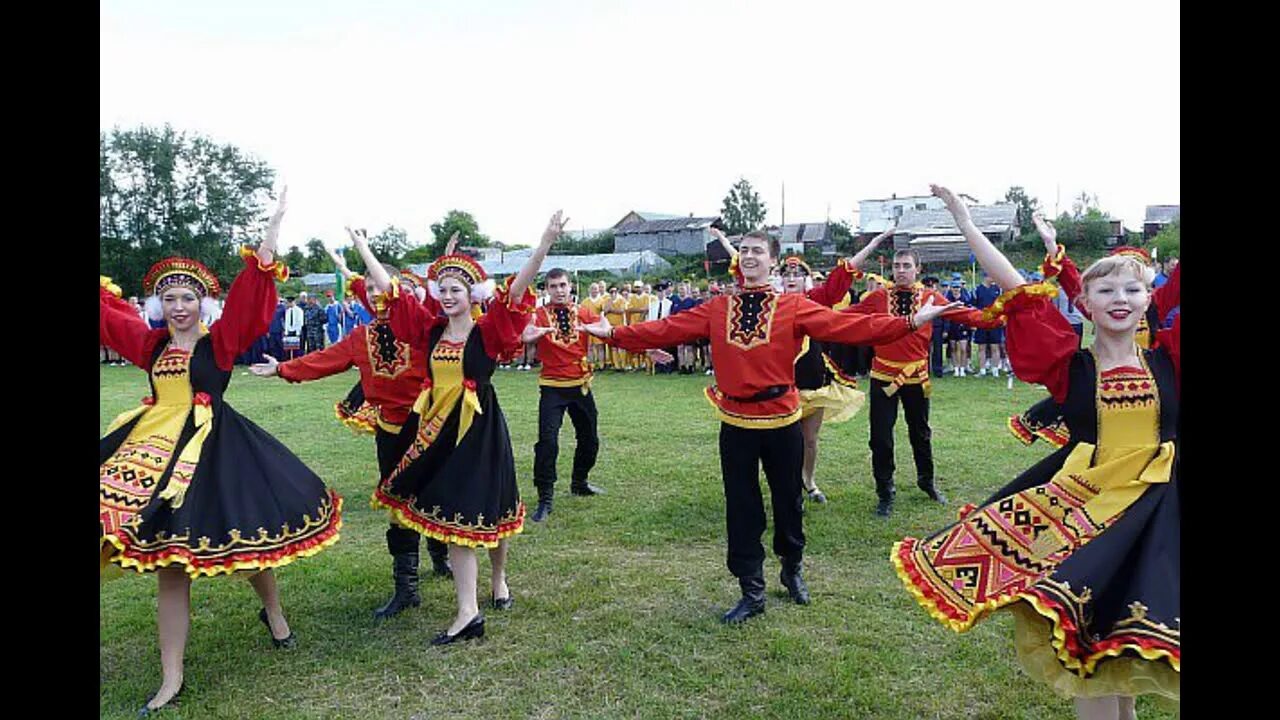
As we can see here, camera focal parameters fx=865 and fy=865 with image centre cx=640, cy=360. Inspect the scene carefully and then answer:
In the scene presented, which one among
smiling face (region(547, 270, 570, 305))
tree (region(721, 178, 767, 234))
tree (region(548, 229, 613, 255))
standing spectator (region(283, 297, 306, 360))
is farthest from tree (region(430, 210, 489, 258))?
smiling face (region(547, 270, 570, 305))

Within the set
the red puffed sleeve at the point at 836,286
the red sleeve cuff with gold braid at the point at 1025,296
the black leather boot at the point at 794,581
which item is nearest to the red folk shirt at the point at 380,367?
the black leather boot at the point at 794,581

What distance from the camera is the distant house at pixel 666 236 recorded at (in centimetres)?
6462

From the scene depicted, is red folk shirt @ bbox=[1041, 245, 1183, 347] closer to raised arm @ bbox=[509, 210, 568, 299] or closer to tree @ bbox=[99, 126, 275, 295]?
raised arm @ bbox=[509, 210, 568, 299]

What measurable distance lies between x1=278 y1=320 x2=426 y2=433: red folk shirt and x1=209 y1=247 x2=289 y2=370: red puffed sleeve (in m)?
1.08

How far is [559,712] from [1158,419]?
120 inches

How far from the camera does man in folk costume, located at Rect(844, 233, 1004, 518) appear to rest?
7594 millimetres

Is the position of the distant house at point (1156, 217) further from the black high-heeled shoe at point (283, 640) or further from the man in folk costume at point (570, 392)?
the black high-heeled shoe at point (283, 640)

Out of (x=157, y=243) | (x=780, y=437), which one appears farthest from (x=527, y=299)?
(x=157, y=243)

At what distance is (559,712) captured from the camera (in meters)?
4.32

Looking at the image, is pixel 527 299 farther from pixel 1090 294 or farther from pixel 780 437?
pixel 1090 294

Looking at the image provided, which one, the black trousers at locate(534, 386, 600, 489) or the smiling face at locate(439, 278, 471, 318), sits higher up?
the smiling face at locate(439, 278, 471, 318)

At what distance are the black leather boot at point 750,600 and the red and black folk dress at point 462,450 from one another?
1442mm

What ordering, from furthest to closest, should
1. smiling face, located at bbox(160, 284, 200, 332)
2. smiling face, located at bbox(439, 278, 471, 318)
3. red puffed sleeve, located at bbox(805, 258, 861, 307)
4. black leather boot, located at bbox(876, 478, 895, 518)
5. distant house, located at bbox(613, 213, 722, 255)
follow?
distant house, located at bbox(613, 213, 722, 255)
red puffed sleeve, located at bbox(805, 258, 861, 307)
black leather boot, located at bbox(876, 478, 895, 518)
smiling face, located at bbox(439, 278, 471, 318)
smiling face, located at bbox(160, 284, 200, 332)

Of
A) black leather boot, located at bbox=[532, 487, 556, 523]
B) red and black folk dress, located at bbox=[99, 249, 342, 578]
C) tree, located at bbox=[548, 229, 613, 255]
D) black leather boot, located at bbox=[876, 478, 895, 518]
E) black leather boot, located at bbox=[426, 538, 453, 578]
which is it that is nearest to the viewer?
red and black folk dress, located at bbox=[99, 249, 342, 578]
